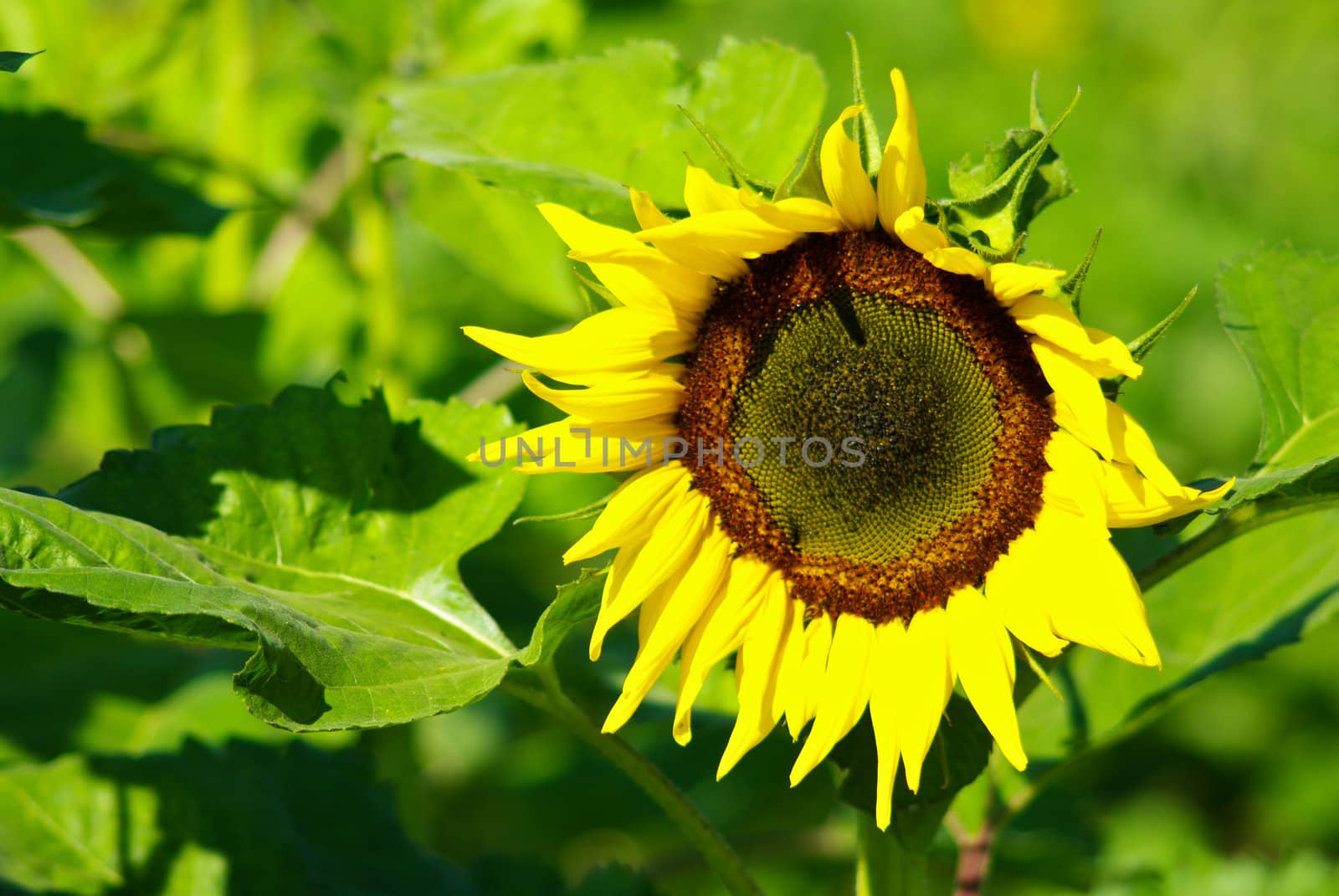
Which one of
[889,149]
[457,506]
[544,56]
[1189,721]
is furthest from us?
[1189,721]

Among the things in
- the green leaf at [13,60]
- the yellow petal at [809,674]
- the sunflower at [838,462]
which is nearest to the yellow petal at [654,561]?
the sunflower at [838,462]

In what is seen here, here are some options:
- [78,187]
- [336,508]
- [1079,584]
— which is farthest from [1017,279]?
[78,187]

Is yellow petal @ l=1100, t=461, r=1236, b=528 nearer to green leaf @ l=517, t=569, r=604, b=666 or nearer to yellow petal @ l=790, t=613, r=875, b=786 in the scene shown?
yellow petal @ l=790, t=613, r=875, b=786

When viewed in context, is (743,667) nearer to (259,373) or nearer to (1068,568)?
(1068,568)

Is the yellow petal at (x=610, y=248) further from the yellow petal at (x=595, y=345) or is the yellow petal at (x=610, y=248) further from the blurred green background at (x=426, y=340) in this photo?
the blurred green background at (x=426, y=340)

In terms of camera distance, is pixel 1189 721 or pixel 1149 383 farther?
pixel 1149 383

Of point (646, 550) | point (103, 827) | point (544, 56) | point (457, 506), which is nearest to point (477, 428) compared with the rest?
point (457, 506)
